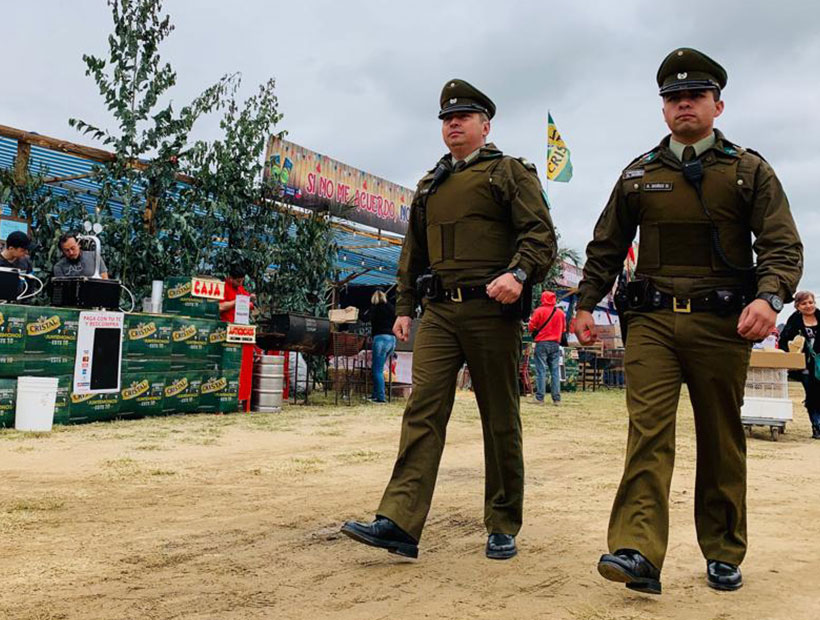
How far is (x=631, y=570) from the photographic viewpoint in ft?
8.80

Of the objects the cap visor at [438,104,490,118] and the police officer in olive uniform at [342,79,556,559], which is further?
the cap visor at [438,104,490,118]

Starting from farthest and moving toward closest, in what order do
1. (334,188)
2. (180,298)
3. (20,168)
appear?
(334,188) → (20,168) → (180,298)

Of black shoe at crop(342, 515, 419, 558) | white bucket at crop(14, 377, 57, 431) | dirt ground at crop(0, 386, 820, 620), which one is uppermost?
white bucket at crop(14, 377, 57, 431)

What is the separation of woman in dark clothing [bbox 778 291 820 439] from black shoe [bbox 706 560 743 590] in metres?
7.22

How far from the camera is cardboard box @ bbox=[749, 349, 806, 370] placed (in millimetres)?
8586

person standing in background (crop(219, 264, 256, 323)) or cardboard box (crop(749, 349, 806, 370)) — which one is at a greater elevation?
person standing in background (crop(219, 264, 256, 323))

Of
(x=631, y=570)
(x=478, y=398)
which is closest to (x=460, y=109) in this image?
(x=478, y=398)

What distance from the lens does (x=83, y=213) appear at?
11.1 meters

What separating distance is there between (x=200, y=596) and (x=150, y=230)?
9.64m

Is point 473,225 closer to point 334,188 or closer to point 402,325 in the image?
point 402,325

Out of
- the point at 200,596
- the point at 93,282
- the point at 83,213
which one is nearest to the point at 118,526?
the point at 200,596

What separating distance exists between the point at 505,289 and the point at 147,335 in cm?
696

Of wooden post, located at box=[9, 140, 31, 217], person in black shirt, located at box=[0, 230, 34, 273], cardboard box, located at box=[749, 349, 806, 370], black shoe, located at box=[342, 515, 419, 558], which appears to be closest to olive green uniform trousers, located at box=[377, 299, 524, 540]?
black shoe, located at box=[342, 515, 419, 558]

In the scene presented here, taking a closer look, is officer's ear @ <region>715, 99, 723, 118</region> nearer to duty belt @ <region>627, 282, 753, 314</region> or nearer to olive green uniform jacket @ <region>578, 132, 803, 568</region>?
olive green uniform jacket @ <region>578, 132, 803, 568</region>
